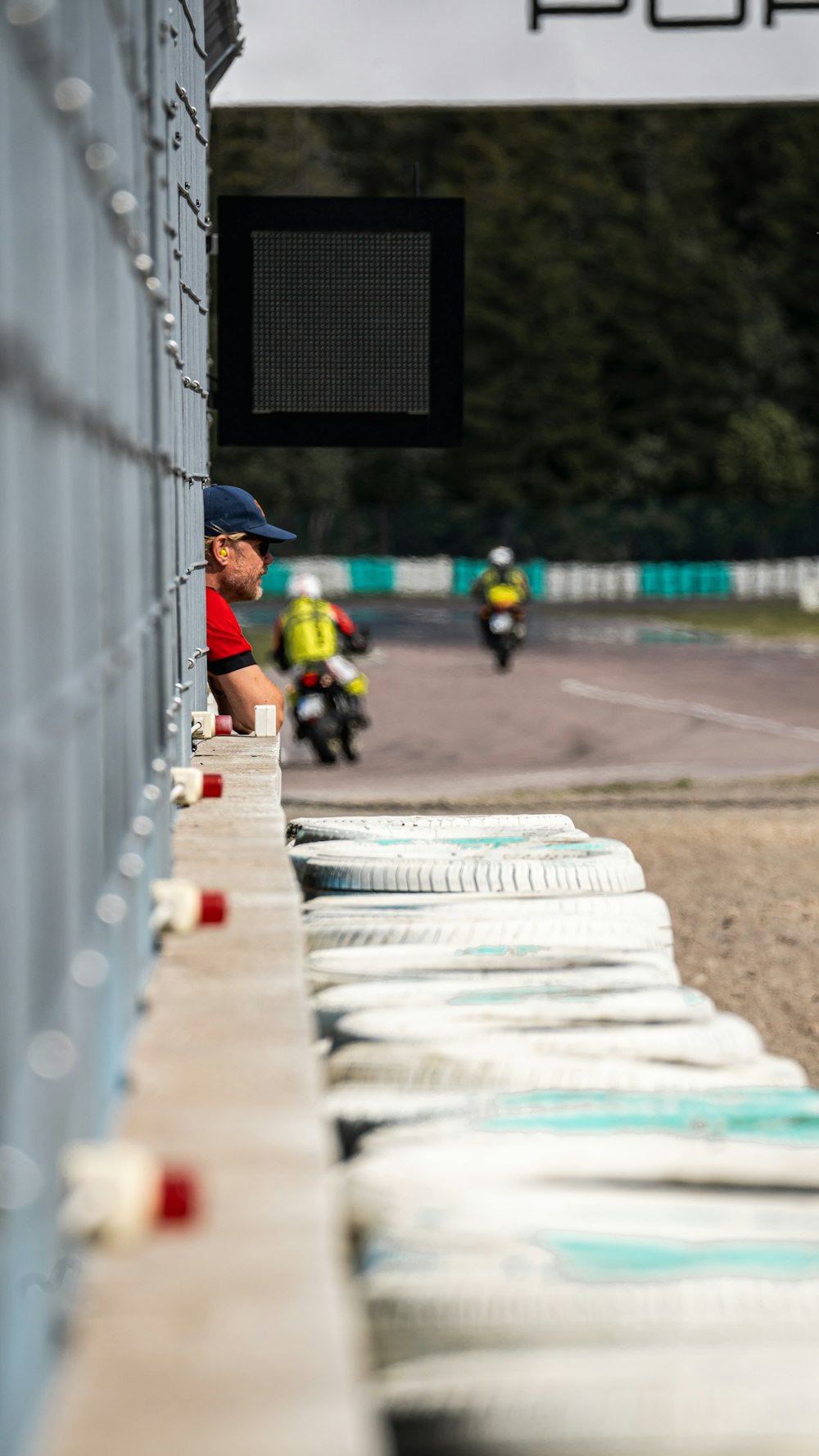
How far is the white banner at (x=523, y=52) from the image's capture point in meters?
10.6

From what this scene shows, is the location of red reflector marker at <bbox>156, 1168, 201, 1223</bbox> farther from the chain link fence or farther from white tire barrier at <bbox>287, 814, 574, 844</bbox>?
white tire barrier at <bbox>287, 814, 574, 844</bbox>

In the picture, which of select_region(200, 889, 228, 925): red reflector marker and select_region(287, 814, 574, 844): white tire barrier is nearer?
select_region(200, 889, 228, 925): red reflector marker

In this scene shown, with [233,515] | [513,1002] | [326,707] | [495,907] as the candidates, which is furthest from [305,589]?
[513,1002]

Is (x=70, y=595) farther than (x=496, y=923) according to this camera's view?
No

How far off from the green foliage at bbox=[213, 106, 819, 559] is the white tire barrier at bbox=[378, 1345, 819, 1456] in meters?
56.9

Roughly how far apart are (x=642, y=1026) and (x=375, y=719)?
18.0 m

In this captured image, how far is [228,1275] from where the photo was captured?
2117 mm

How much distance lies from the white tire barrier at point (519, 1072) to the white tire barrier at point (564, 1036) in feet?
0.08

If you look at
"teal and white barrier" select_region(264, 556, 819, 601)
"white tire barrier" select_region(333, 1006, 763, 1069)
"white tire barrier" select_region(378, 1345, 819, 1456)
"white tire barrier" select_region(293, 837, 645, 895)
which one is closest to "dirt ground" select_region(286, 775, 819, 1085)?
"white tire barrier" select_region(293, 837, 645, 895)

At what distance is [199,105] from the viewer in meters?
6.86

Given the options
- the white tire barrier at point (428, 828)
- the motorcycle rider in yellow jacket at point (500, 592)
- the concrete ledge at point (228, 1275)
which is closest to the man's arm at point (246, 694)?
the white tire barrier at point (428, 828)

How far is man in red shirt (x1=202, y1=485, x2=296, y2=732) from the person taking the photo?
7.22 m

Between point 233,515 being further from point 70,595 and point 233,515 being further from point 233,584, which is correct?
point 70,595

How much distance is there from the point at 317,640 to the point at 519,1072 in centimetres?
1384
